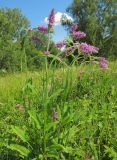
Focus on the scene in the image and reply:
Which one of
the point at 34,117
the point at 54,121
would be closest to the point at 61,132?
the point at 54,121

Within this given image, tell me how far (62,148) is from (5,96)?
10.1ft

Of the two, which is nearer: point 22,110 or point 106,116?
point 106,116

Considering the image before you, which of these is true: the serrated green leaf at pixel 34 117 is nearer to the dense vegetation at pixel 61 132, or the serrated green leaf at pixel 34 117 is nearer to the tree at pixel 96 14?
the dense vegetation at pixel 61 132

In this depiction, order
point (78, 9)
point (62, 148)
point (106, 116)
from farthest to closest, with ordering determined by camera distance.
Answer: point (78, 9), point (106, 116), point (62, 148)

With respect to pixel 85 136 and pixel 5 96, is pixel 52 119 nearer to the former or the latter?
pixel 85 136

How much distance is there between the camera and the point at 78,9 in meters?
52.1

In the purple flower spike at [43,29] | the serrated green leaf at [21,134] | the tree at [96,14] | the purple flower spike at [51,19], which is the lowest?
the serrated green leaf at [21,134]

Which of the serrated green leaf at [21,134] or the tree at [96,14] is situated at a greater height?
the tree at [96,14]

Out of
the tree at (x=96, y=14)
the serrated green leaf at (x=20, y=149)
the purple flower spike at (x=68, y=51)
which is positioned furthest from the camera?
the tree at (x=96, y=14)

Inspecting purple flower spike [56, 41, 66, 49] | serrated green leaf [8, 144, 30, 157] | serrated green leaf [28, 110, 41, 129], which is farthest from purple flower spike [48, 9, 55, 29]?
serrated green leaf [8, 144, 30, 157]

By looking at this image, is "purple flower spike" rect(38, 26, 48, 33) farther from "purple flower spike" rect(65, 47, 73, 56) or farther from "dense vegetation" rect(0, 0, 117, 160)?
"purple flower spike" rect(65, 47, 73, 56)

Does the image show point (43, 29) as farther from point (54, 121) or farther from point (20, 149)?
point (20, 149)

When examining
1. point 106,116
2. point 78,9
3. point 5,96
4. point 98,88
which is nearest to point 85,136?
point 106,116

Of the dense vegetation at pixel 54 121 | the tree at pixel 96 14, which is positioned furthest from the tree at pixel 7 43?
the dense vegetation at pixel 54 121
